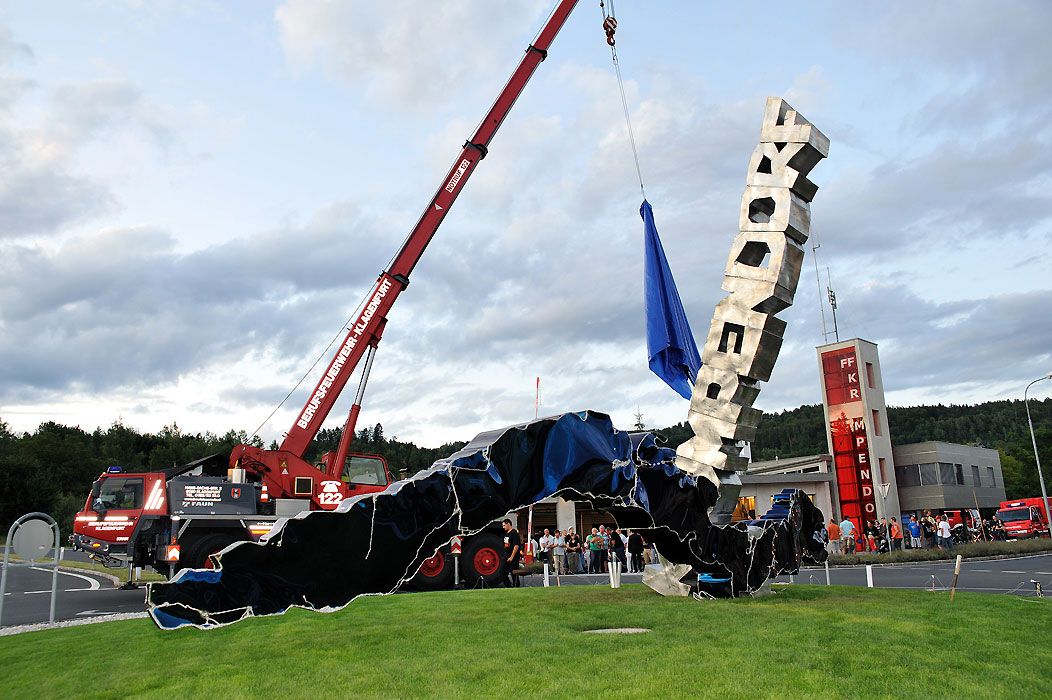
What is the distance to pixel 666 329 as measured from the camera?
13.2 m

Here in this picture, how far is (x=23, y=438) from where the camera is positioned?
72000 millimetres

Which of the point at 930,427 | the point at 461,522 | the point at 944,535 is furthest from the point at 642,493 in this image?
the point at 930,427

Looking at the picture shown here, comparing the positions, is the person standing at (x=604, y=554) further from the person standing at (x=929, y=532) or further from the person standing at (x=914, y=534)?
the person standing at (x=929, y=532)

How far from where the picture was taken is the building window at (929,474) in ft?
134

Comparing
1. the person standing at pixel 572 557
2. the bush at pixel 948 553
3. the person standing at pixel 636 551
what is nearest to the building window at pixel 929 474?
the bush at pixel 948 553

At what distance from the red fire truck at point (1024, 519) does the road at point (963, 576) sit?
16.5 metres

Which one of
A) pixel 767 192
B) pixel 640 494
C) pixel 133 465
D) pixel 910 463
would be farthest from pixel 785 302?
pixel 133 465

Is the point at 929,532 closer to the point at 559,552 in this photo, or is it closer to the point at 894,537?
the point at 894,537

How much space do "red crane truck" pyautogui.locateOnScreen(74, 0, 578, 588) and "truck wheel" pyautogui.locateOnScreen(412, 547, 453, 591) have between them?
2 centimetres

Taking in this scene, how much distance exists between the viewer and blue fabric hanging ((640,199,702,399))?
43.4 ft

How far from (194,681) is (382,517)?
2.11 meters

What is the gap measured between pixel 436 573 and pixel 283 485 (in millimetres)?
4173

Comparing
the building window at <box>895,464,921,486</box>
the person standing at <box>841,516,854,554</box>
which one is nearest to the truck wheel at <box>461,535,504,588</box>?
the person standing at <box>841,516,854,554</box>

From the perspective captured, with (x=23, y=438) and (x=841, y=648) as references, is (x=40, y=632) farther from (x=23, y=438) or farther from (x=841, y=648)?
(x=23, y=438)
